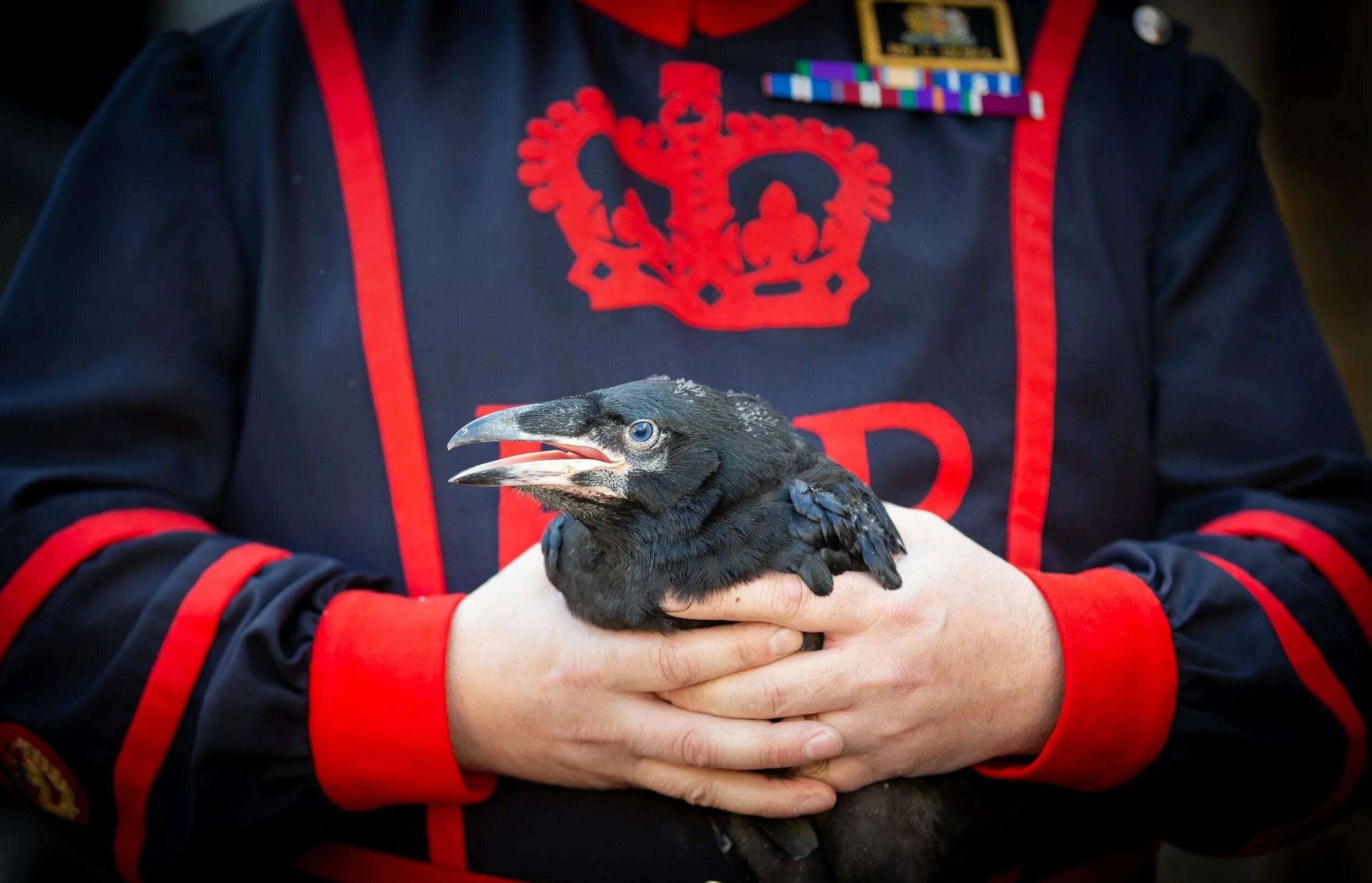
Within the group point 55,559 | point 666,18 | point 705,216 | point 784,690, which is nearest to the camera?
point 784,690

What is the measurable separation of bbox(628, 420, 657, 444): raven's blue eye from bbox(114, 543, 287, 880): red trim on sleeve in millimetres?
695

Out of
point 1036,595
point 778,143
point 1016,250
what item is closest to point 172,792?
point 1036,595

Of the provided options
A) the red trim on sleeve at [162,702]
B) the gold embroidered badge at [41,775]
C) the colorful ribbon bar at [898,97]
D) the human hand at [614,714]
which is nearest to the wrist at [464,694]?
the human hand at [614,714]

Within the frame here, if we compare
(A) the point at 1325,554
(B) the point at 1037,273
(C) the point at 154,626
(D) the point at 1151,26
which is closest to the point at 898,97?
(B) the point at 1037,273

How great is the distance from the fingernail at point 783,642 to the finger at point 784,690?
0.02 m

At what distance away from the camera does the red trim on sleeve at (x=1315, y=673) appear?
1.72 meters

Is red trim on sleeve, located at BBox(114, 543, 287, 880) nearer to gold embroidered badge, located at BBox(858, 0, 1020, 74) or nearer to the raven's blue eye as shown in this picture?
the raven's blue eye

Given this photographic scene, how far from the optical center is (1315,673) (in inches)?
68.2

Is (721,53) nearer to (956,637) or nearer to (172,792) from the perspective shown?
(956,637)

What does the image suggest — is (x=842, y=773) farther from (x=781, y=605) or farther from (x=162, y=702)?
(x=162, y=702)

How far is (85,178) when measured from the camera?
187cm

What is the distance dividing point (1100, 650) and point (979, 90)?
1.20m

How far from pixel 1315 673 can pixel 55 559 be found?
2170 millimetres

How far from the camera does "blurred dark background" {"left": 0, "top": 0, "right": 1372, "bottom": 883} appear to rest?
3105 millimetres
